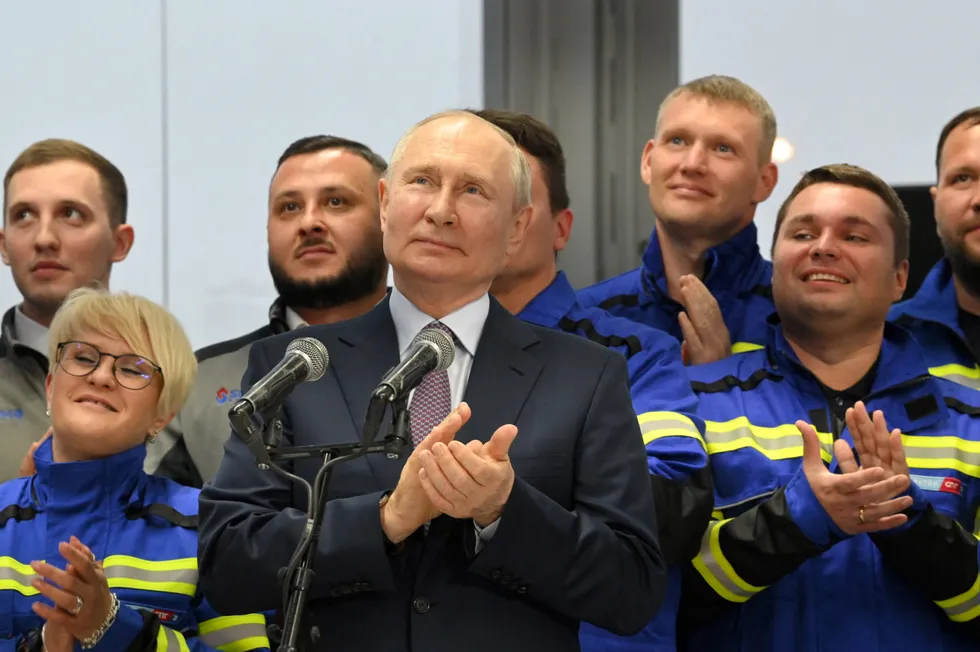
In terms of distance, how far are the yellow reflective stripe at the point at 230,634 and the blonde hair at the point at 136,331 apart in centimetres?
39

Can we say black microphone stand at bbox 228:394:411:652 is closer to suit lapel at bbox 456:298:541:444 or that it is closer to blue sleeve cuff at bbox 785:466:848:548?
suit lapel at bbox 456:298:541:444

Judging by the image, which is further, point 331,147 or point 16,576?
point 331,147

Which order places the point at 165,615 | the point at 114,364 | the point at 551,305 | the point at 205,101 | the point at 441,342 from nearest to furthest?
1. the point at 441,342
2. the point at 165,615
3. the point at 114,364
4. the point at 551,305
5. the point at 205,101

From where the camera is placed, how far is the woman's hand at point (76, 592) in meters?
2.14

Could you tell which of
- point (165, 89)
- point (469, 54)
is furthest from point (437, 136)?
point (165, 89)

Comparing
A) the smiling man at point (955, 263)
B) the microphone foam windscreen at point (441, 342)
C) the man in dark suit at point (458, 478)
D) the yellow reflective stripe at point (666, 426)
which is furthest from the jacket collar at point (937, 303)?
the microphone foam windscreen at point (441, 342)

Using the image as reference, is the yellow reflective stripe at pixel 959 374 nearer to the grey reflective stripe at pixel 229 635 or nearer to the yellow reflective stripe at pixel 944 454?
the yellow reflective stripe at pixel 944 454

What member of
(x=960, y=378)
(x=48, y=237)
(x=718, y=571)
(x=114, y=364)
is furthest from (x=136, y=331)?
(x=960, y=378)

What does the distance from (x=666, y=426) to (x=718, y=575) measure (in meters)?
0.30

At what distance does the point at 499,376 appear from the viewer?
2006 mm

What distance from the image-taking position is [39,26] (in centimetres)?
451

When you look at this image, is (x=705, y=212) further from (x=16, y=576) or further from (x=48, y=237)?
(x=16, y=576)

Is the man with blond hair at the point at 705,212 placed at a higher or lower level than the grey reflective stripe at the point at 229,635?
higher

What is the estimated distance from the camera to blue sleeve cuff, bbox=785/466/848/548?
2.39 meters
